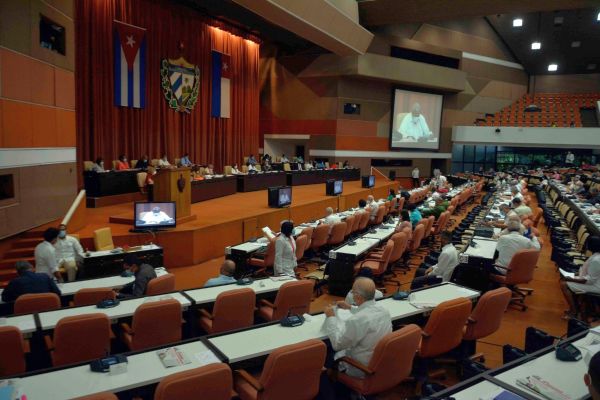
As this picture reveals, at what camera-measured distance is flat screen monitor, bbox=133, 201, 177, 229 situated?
28.2 ft

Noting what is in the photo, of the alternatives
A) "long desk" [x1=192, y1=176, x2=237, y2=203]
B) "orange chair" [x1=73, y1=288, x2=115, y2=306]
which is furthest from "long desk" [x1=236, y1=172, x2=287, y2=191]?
"orange chair" [x1=73, y1=288, x2=115, y2=306]

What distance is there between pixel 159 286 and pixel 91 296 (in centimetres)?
69

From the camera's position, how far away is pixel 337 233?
31.0ft

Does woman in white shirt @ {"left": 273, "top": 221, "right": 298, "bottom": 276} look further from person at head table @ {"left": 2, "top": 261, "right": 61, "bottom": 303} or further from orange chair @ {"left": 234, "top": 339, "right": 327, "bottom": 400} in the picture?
orange chair @ {"left": 234, "top": 339, "right": 327, "bottom": 400}

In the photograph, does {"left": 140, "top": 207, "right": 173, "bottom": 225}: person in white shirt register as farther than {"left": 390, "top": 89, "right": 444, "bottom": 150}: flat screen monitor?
No

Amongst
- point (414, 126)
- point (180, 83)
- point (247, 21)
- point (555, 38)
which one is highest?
point (555, 38)

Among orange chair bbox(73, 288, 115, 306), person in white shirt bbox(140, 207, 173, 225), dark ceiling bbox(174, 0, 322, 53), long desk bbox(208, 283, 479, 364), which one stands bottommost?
orange chair bbox(73, 288, 115, 306)

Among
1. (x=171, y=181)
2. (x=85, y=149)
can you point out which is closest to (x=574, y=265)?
(x=171, y=181)

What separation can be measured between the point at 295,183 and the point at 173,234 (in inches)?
416

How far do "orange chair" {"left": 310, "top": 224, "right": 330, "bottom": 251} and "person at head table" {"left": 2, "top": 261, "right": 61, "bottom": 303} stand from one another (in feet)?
16.1

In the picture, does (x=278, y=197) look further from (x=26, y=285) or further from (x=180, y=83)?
(x=26, y=285)

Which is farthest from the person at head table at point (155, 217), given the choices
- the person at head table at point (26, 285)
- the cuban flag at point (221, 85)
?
the cuban flag at point (221, 85)

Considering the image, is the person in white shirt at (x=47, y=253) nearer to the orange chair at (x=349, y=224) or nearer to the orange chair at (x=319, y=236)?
the orange chair at (x=319, y=236)

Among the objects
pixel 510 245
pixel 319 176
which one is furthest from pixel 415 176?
pixel 510 245
